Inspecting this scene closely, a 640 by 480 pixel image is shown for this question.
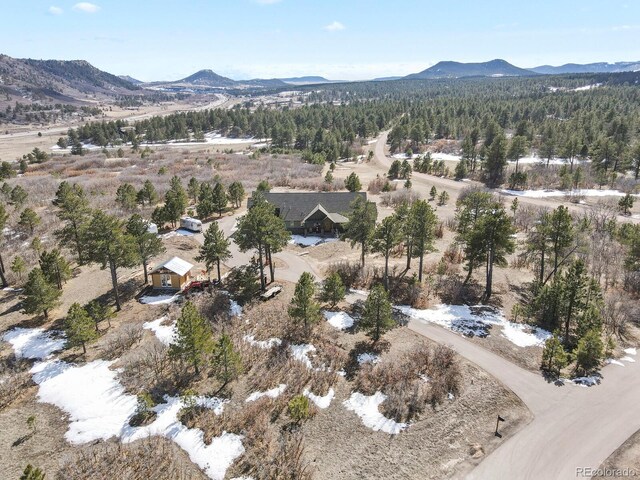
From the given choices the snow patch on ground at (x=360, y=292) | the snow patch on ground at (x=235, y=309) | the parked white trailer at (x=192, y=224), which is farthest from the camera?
the parked white trailer at (x=192, y=224)

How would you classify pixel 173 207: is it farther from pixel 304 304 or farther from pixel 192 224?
pixel 304 304

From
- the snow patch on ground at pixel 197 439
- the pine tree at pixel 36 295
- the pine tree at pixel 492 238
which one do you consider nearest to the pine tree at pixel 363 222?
the pine tree at pixel 492 238

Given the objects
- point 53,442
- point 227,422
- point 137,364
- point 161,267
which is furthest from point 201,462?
point 161,267

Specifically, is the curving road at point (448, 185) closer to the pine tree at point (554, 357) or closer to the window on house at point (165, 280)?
the pine tree at point (554, 357)

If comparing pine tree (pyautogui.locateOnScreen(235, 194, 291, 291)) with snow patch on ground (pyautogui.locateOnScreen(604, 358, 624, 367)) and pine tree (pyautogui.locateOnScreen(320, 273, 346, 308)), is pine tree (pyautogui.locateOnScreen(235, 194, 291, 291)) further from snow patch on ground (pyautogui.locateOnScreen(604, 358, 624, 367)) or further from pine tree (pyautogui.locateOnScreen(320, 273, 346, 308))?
snow patch on ground (pyautogui.locateOnScreen(604, 358, 624, 367))

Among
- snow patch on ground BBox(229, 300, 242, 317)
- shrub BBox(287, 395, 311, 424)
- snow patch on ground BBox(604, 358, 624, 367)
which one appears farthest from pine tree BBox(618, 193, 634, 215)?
shrub BBox(287, 395, 311, 424)

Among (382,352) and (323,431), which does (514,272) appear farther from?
(323,431)

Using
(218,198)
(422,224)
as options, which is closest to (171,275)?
(218,198)
